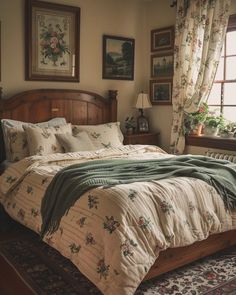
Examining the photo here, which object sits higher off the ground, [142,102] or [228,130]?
[142,102]

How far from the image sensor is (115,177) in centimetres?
266

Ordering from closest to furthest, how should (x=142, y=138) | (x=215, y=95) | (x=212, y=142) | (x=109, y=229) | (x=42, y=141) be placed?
(x=109, y=229) → (x=42, y=141) → (x=212, y=142) → (x=215, y=95) → (x=142, y=138)

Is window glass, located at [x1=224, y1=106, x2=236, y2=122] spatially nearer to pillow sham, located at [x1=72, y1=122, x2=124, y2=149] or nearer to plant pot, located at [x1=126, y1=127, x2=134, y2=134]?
plant pot, located at [x1=126, y1=127, x2=134, y2=134]

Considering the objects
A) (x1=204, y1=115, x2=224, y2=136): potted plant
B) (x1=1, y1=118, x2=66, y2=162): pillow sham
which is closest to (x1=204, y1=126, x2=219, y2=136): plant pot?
(x1=204, y1=115, x2=224, y2=136): potted plant

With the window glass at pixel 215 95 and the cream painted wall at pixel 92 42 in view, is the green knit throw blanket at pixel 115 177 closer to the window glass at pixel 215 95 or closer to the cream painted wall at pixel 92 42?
the window glass at pixel 215 95

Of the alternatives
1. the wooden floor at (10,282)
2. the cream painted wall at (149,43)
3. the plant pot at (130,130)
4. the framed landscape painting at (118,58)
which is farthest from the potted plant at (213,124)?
the wooden floor at (10,282)

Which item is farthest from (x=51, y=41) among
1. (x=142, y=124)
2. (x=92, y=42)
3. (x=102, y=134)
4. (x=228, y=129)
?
(x=228, y=129)

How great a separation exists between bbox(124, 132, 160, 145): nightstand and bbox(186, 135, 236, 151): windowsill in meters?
0.56

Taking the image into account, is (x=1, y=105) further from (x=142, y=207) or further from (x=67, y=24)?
(x=142, y=207)

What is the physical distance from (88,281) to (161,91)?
3.07 meters

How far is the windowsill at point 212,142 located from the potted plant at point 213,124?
9cm

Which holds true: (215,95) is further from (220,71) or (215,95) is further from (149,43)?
(149,43)

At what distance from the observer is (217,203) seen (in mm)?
2650

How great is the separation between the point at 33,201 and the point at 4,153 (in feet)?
3.71
